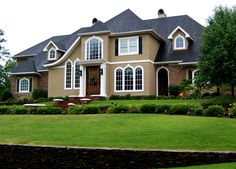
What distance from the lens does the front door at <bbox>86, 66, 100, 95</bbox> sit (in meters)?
35.0

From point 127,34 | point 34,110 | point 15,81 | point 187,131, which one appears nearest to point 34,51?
point 15,81

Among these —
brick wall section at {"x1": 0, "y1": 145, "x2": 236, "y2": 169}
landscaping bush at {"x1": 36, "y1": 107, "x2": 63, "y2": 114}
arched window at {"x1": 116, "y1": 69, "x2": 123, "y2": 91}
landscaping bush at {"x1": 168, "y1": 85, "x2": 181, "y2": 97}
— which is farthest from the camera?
arched window at {"x1": 116, "y1": 69, "x2": 123, "y2": 91}

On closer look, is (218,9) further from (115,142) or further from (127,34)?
(115,142)

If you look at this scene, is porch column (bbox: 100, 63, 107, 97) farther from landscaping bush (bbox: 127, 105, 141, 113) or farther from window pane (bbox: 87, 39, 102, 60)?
landscaping bush (bbox: 127, 105, 141, 113)

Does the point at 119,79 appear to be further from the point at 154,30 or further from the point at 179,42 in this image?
the point at 154,30

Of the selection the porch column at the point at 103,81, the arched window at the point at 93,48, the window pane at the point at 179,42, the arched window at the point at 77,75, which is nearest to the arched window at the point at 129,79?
the porch column at the point at 103,81

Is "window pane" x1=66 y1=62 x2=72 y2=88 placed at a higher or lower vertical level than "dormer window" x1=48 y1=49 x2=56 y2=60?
lower

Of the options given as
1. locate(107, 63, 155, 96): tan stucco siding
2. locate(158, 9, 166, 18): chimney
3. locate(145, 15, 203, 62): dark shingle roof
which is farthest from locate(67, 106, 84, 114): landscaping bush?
locate(158, 9, 166, 18): chimney

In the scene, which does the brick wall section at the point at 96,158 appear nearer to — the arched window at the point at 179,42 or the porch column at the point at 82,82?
the porch column at the point at 82,82

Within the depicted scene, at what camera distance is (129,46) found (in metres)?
34.4

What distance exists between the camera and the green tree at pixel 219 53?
2622 centimetres

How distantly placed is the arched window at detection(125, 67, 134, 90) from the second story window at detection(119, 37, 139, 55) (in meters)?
1.39

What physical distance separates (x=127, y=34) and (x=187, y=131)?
1970 cm

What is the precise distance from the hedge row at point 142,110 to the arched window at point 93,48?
34.8 feet
